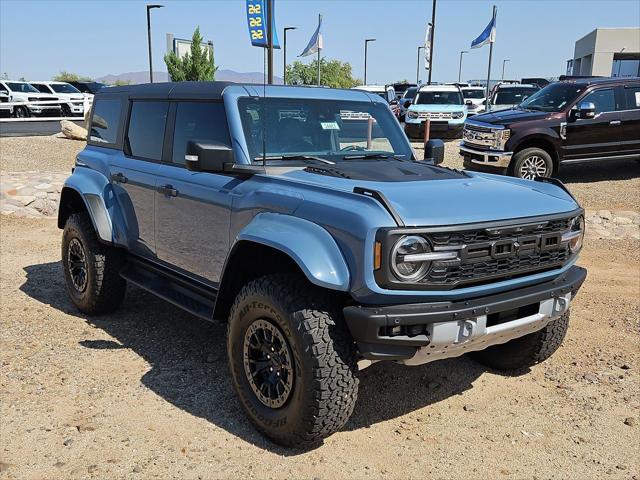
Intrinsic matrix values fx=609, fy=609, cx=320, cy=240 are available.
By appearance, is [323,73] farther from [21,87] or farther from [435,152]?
[435,152]

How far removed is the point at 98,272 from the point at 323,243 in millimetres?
2762

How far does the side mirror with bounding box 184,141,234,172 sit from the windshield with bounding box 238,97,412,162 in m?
0.24

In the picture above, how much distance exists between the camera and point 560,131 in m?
10.9

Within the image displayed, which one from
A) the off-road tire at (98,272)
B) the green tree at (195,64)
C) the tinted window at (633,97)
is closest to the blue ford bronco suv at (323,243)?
the off-road tire at (98,272)

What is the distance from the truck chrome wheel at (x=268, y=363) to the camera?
3.21 m

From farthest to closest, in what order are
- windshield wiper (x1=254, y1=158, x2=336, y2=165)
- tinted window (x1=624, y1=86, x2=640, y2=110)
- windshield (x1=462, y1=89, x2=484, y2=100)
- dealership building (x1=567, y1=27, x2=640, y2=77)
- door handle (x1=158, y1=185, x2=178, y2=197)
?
dealership building (x1=567, y1=27, x2=640, y2=77) < windshield (x1=462, y1=89, x2=484, y2=100) < tinted window (x1=624, y1=86, x2=640, y2=110) < door handle (x1=158, y1=185, x2=178, y2=197) < windshield wiper (x1=254, y1=158, x2=336, y2=165)

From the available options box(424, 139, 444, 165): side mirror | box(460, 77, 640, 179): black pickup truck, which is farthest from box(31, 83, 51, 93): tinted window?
box(424, 139, 444, 165): side mirror

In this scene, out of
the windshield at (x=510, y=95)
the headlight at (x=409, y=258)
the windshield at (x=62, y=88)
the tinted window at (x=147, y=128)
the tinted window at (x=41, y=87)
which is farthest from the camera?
the tinted window at (x=41, y=87)

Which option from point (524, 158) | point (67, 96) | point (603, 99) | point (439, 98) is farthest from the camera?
point (67, 96)

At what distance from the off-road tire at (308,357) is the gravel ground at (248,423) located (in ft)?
0.64

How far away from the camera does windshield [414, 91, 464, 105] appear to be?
1885cm

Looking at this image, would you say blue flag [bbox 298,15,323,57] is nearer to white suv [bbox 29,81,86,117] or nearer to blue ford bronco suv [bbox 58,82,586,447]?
white suv [bbox 29,81,86,117]

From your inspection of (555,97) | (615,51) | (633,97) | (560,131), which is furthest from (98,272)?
(615,51)

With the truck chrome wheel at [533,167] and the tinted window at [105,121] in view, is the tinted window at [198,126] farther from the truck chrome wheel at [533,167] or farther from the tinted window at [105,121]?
the truck chrome wheel at [533,167]
